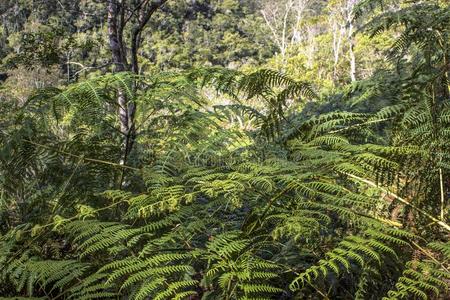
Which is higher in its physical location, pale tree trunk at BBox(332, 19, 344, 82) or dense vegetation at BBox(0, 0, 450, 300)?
pale tree trunk at BBox(332, 19, 344, 82)

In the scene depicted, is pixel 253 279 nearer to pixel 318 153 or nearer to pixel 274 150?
pixel 318 153

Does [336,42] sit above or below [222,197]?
above

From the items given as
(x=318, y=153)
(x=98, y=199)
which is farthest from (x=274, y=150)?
(x=98, y=199)

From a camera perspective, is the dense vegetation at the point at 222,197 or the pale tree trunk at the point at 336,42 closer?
the dense vegetation at the point at 222,197

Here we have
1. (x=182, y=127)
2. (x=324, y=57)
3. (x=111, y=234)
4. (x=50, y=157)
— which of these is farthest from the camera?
Result: (x=324, y=57)

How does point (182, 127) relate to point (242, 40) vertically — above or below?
below

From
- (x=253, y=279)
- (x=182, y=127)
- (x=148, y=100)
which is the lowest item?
(x=253, y=279)

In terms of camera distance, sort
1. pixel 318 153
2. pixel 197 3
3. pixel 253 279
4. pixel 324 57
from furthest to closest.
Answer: pixel 197 3, pixel 324 57, pixel 318 153, pixel 253 279

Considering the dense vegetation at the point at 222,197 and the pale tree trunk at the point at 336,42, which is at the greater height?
the pale tree trunk at the point at 336,42

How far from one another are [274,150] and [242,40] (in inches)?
1905

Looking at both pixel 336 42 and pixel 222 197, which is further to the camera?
pixel 336 42

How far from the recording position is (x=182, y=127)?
57.8 inches

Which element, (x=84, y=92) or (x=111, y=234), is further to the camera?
(x=84, y=92)

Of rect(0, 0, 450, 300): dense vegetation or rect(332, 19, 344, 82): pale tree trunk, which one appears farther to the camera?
rect(332, 19, 344, 82): pale tree trunk
